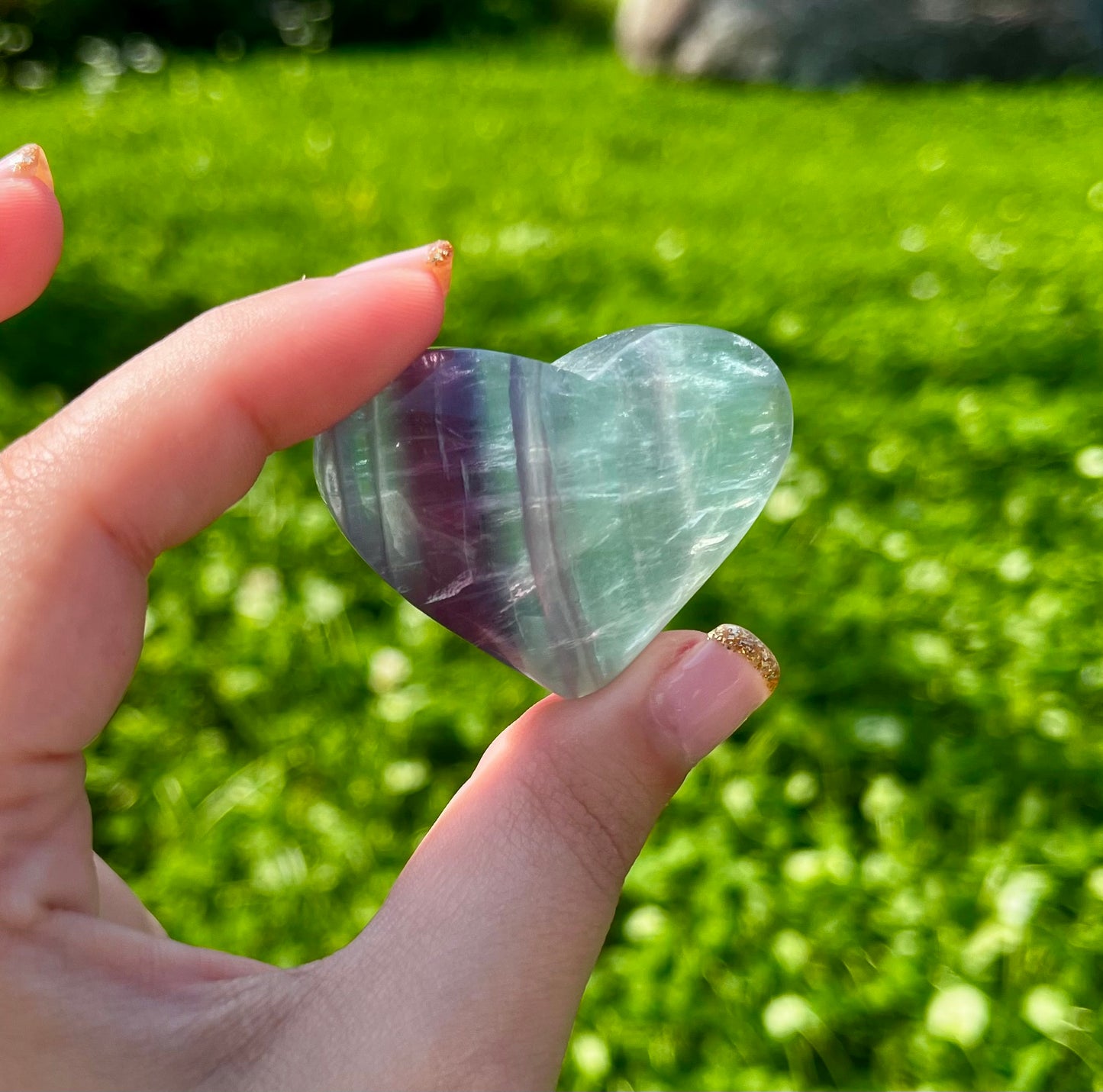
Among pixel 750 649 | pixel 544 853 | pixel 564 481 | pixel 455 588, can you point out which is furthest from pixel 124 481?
pixel 750 649

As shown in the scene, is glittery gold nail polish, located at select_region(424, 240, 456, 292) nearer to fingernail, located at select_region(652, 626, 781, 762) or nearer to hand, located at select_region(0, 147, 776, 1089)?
hand, located at select_region(0, 147, 776, 1089)

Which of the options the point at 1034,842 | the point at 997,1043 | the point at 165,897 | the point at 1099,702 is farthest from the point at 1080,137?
the point at 165,897

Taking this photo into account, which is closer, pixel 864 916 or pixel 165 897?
pixel 864 916

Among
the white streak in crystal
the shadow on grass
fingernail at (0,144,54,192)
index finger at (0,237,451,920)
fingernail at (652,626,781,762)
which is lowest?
the shadow on grass

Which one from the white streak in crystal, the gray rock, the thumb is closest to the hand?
the thumb

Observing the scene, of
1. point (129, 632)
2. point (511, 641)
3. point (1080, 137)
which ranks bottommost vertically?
point (1080, 137)

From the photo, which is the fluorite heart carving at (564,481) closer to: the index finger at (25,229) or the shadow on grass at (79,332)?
the index finger at (25,229)

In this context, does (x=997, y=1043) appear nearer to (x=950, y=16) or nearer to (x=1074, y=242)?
(x=1074, y=242)
